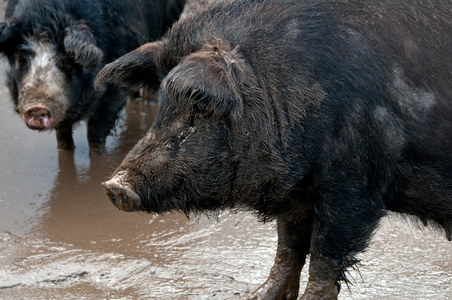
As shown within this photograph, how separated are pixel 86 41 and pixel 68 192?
126 cm

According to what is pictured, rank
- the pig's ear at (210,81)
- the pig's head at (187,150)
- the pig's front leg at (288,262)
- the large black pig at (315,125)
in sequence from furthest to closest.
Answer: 1. the pig's front leg at (288,262)
2. the large black pig at (315,125)
3. the pig's head at (187,150)
4. the pig's ear at (210,81)

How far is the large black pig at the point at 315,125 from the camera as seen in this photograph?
3512 millimetres

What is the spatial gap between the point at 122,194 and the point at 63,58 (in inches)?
114

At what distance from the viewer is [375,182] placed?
3.62m

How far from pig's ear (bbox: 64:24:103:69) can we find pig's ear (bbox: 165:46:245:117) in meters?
2.64

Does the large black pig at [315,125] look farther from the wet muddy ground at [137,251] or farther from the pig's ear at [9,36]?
the pig's ear at [9,36]

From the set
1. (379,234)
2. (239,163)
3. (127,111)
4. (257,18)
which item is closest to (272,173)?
(239,163)

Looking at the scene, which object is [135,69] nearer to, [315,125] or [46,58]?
[315,125]

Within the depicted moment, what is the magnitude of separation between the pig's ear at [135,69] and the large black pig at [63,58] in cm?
202

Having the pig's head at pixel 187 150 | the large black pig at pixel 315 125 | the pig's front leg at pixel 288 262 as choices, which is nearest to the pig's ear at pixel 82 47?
the large black pig at pixel 315 125

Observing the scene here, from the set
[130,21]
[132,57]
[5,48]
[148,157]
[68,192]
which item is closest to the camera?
[148,157]

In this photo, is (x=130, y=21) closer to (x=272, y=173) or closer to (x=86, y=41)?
(x=86, y=41)

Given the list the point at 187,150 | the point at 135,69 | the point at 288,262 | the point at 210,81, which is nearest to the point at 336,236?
the point at 288,262

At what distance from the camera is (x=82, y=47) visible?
5.90 m
